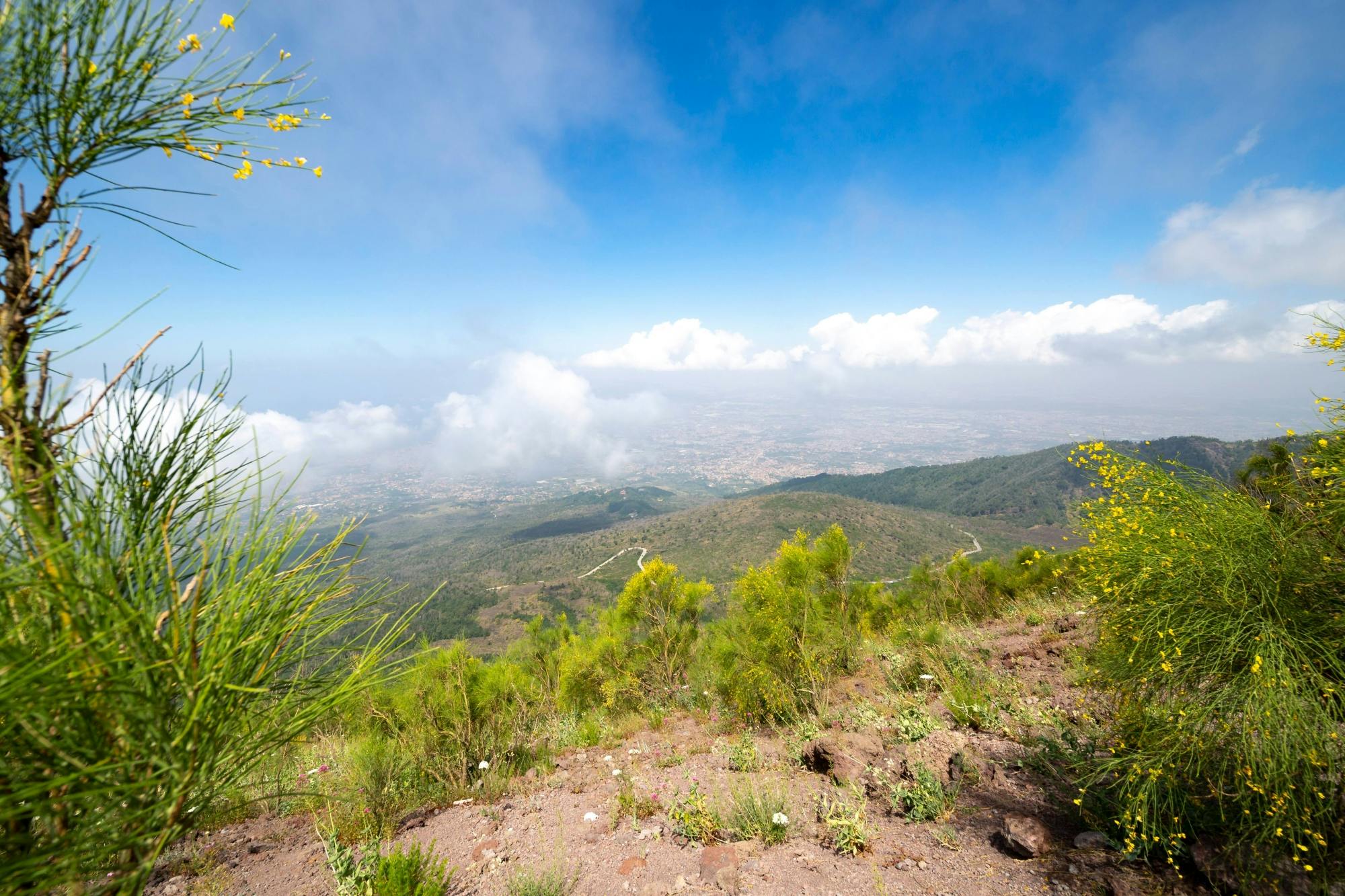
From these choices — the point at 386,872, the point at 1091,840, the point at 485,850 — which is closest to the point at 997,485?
the point at 1091,840

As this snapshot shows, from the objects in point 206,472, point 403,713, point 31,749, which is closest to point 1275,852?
point 31,749

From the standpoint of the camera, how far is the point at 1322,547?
285 centimetres

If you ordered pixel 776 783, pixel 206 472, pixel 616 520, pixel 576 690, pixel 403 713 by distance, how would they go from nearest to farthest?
pixel 206 472 < pixel 776 783 < pixel 403 713 < pixel 576 690 < pixel 616 520

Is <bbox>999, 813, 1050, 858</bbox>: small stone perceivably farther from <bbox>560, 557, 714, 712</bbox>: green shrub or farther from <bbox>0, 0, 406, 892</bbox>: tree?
<bbox>560, 557, 714, 712</bbox>: green shrub

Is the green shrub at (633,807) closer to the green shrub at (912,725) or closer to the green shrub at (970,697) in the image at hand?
the green shrub at (912,725)

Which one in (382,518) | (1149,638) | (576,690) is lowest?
(382,518)

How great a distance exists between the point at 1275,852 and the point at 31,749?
5.53m

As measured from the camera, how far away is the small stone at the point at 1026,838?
350cm

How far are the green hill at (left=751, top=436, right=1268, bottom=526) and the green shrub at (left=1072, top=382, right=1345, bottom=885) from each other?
10570cm

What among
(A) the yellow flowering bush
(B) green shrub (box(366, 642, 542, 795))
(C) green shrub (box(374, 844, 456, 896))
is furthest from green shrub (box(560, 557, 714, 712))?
(A) the yellow flowering bush

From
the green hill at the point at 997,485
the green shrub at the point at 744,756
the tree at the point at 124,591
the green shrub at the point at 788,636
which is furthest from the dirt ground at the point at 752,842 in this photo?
the green hill at the point at 997,485

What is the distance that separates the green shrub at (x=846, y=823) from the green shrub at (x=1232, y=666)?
1.77 metres

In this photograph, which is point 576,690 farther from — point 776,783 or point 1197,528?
point 1197,528

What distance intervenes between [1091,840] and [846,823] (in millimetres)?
1738
